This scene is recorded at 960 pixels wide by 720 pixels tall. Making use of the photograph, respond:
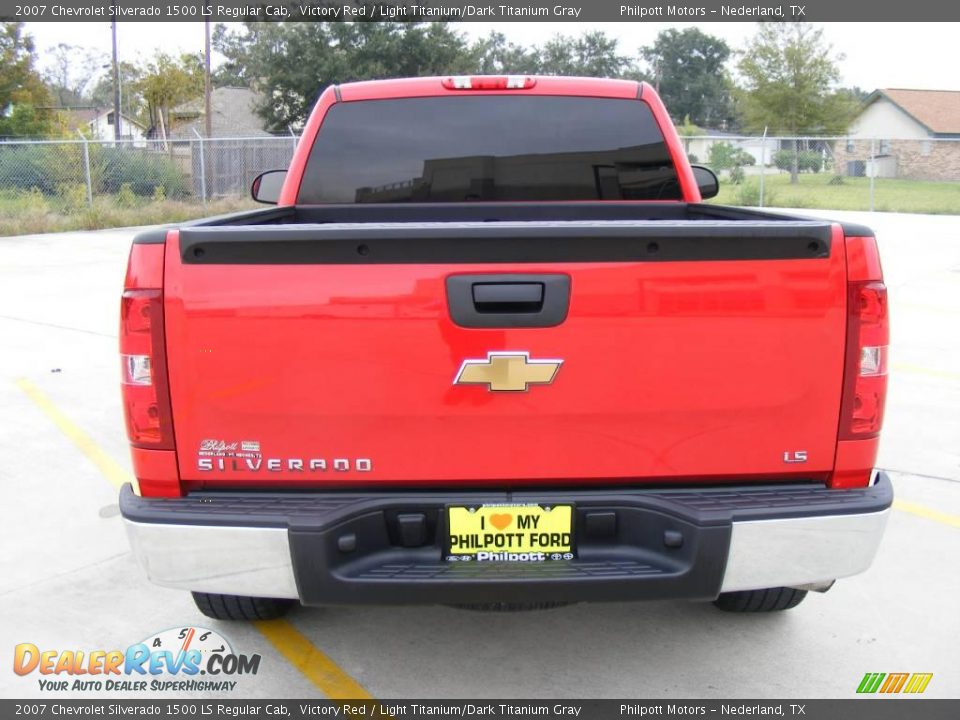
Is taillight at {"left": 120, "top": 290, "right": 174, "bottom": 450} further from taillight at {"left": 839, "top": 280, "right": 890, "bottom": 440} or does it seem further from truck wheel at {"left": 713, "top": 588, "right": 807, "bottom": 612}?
truck wheel at {"left": 713, "top": 588, "right": 807, "bottom": 612}

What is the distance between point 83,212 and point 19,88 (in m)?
26.0

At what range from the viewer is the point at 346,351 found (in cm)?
257

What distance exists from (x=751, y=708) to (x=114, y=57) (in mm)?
40409

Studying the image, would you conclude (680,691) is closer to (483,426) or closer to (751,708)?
(751,708)

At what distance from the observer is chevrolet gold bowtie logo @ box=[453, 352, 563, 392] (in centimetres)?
255

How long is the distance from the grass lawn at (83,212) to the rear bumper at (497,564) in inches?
756

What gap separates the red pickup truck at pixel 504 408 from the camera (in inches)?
100

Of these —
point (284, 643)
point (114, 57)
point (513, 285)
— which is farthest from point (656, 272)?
point (114, 57)

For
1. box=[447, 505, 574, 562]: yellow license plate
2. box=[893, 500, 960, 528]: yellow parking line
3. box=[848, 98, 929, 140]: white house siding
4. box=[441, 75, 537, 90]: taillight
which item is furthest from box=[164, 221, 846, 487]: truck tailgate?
box=[848, 98, 929, 140]: white house siding

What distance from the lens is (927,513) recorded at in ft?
15.4

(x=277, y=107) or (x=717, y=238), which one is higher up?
(x=277, y=107)

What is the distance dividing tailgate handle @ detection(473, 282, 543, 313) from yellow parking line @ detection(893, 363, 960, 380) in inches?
244

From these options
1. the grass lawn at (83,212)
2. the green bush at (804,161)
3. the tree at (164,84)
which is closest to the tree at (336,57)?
the tree at (164,84)

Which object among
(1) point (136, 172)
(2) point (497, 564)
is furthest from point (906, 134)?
(2) point (497, 564)
